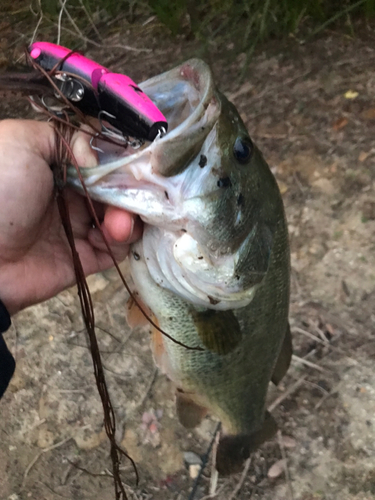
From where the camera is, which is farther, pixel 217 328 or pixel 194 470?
pixel 194 470

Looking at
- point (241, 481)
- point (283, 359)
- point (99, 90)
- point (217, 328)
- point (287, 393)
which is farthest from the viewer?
point (287, 393)

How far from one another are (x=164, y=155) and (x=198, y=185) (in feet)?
0.37

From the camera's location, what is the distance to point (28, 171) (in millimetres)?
987

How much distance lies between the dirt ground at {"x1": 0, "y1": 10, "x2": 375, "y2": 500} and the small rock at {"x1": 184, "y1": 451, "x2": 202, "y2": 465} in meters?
0.02

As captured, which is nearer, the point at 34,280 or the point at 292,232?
the point at 34,280

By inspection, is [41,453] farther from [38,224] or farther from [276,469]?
[38,224]

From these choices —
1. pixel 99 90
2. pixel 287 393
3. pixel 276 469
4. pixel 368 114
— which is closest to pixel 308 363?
pixel 287 393

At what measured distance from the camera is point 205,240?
1.04m

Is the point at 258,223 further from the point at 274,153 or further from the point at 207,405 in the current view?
the point at 274,153

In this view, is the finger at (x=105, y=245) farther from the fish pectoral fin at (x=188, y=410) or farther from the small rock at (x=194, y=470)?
the small rock at (x=194, y=470)

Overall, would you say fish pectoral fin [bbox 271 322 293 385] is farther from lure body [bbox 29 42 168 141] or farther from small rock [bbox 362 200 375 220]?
small rock [bbox 362 200 375 220]

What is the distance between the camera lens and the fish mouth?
3.00 feet

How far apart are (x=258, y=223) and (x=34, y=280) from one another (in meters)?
0.70

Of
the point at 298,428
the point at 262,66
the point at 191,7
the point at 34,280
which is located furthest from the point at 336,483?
the point at 191,7
